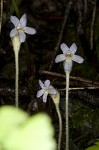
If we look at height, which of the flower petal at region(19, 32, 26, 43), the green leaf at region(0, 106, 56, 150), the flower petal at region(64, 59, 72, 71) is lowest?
the green leaf at region(0, 106, 56, 150)

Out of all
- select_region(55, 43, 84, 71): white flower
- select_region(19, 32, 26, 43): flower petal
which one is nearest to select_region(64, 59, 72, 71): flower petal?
select_region(55, 43, 84, 71): white flower

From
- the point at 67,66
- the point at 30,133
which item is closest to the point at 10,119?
the point at 30,133

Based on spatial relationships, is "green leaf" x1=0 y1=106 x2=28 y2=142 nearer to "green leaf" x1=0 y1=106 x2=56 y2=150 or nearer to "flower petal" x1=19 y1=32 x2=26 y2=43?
"green leaf" x1=0 y1=106 x2=56 y2=150

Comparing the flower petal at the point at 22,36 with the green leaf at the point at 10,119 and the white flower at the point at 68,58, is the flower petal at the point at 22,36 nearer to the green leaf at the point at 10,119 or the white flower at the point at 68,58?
the white flower at the point at 68,58

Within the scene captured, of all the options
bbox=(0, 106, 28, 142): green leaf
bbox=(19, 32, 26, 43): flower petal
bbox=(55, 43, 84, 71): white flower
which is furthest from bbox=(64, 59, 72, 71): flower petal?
bbox=(0, 106, 28, 142): green leaf

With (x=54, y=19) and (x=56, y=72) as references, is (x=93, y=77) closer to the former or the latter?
(x=56, y=72)

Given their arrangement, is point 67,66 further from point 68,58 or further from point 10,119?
point 10,119

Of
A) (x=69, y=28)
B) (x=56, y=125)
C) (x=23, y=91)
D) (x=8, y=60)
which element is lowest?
(x=56, y=125)

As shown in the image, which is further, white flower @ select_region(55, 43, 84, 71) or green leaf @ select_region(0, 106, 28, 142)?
white flower @ select_region(55, 43, 84, 71)

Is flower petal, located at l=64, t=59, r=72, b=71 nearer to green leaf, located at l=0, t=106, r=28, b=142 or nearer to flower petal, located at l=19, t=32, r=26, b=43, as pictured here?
flower petal, located at l=19, t=32, r=26, b=43

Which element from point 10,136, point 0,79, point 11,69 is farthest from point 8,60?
point 10,136

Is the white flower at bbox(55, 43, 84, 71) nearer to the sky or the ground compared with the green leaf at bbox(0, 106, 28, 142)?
nearer to the sky
